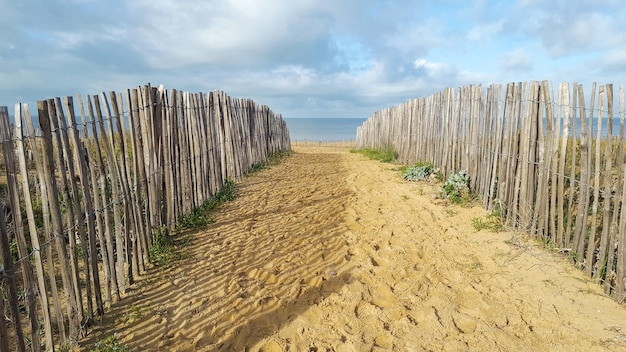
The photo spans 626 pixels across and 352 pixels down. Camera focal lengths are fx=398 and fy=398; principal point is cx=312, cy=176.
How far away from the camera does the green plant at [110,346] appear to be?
8.57 ft

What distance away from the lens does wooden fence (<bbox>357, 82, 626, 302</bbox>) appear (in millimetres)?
3400

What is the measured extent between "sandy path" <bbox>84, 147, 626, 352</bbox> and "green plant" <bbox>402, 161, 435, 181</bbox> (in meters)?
2.69

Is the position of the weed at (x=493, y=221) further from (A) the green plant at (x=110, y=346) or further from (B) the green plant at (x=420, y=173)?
(A) the green plant at (x=110, y=346)

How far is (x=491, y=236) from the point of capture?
4.74m

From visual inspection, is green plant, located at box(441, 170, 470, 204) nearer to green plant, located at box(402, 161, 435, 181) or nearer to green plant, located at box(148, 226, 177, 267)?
green plant, located at box(402, 161, 435, 181)

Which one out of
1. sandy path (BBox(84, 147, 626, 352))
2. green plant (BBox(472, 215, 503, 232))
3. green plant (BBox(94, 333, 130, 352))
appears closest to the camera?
green plant (BBox(94, 333, 130, 352))

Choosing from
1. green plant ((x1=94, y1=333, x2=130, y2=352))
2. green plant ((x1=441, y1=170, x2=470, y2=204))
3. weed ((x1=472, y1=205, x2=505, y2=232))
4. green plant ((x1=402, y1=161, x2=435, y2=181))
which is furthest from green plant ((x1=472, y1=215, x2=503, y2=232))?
green plant ((x1=94, y1=333, x2=130, y2=352))

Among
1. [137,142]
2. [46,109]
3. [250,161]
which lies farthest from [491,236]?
[250,161]

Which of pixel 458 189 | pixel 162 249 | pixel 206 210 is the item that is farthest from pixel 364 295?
pixel 458 189

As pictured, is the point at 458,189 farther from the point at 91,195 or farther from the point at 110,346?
the point at 110,346

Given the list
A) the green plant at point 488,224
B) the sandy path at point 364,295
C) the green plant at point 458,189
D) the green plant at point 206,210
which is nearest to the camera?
the sandy path at point 364,295

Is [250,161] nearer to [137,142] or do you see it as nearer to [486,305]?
[137,142]

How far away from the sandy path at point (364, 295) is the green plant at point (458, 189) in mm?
676

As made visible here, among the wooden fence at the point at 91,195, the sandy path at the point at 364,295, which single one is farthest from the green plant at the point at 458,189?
the wooden fence at the point at 91,195
